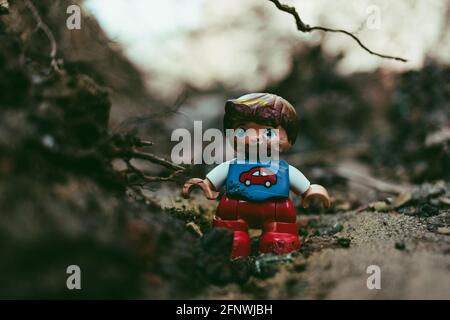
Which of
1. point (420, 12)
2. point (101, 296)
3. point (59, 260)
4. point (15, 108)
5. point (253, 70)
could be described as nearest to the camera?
point (59, 260)

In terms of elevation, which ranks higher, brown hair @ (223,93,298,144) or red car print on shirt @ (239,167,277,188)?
brown hair @ (223,93,298,144)

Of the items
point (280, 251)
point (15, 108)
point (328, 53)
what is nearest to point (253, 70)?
point (328, 53)

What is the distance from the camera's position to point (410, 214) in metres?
2.80

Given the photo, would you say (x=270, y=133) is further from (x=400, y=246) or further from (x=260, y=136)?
(x=400, y=246)

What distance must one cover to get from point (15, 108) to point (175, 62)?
615 cm

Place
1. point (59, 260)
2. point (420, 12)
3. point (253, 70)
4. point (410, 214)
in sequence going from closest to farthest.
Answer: point (59, 260) < point (410, 214) < point (420, 12) < point (253, 70)

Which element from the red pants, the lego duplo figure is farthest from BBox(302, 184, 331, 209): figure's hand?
the red pants

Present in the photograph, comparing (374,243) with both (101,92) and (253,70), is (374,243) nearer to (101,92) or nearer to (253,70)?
(101,92)

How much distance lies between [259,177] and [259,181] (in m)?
0.02

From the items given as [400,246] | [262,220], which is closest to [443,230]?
[400,246]

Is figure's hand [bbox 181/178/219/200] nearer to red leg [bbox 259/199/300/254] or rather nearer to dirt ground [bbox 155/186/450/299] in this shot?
red leg [bbox 259/199/300/254]

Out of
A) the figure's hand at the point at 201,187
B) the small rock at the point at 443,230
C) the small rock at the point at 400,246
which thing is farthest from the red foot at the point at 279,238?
the small rock at the point at 443,230

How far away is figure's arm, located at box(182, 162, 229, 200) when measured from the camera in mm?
2529

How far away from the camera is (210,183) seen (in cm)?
255
